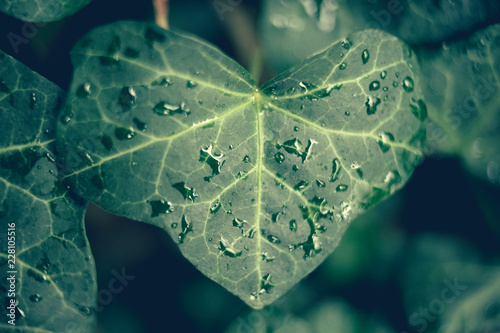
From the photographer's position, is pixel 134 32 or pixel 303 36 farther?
pixel 303 36

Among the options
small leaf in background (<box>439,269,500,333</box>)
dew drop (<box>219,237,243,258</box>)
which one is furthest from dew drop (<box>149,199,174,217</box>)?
small leaf in background (<box>439,269,500,333</box>)

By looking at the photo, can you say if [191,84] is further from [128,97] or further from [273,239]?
[273,239]

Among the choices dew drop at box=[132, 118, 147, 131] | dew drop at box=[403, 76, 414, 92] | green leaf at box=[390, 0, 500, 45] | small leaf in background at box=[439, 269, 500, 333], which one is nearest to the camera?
dew drop at box=[132, 118, 147, 131]

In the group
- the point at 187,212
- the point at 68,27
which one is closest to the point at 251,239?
the point at 187,212

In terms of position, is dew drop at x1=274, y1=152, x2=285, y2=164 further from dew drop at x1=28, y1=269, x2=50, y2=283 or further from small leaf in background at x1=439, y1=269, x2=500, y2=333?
small leaf in background at x1=439, y1=269, x2=500, y2=333

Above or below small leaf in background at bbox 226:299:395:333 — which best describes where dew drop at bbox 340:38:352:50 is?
above

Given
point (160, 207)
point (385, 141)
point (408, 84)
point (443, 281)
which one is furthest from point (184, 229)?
point (443, 281)

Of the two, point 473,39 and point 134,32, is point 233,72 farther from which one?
point 473,39
